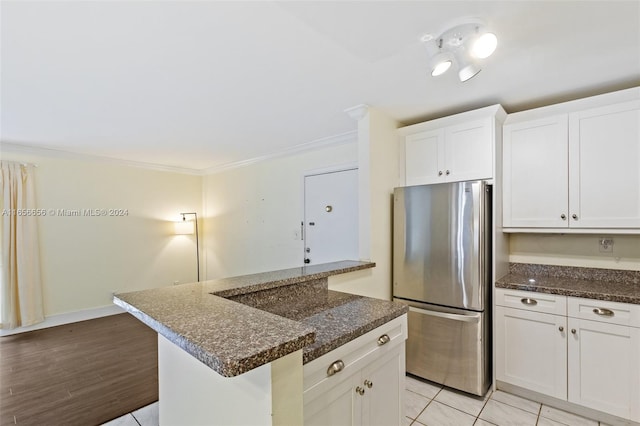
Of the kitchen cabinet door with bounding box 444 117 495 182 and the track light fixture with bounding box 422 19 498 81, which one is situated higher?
the track light fixture with bounding box 422 19 498 81

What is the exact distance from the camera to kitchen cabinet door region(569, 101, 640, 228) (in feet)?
6.42

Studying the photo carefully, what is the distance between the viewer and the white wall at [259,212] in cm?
384

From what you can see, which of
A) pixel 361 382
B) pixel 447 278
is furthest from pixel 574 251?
pixel 361 382

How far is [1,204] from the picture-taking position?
3.49 meters

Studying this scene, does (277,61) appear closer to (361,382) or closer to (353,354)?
(353,354)

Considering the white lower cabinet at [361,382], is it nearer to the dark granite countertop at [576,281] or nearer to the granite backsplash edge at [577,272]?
the dark granite countertop at [576,281]

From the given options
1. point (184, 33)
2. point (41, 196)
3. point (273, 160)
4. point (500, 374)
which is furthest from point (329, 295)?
point (41, 196)

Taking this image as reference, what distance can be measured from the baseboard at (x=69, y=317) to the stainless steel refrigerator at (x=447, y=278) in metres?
4.06

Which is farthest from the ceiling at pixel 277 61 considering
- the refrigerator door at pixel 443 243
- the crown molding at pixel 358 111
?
the refrigerator door at pixel 443 243

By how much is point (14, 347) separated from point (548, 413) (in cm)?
486

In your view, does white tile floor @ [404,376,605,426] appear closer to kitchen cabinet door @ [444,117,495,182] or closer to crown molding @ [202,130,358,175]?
kitchen cabinet door @ [444,117,495,182]

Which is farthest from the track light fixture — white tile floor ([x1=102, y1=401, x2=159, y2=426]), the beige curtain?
the beige curtain

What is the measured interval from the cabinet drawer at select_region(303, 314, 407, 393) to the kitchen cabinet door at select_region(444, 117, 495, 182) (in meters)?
1.32

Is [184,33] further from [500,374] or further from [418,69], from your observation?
[500,374]
